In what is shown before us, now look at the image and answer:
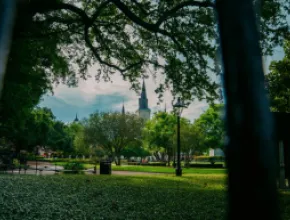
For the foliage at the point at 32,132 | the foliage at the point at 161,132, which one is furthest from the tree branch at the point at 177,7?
the foliage at the point at 161,132

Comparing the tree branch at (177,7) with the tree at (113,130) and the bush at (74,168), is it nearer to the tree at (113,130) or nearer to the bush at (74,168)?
the bush at (74,168)

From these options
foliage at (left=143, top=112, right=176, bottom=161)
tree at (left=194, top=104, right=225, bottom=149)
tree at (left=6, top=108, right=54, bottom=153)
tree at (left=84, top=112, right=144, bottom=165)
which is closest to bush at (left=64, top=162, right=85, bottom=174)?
tree at (left=6, top=108, right=54, bottom=153)

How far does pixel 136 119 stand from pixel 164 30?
38364mm

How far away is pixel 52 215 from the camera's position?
6.61 m

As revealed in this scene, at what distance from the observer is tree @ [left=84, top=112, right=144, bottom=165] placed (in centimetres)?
4806

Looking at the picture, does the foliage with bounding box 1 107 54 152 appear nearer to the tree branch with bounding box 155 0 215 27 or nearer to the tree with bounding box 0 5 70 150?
the tree with bounding box 0 5 70 150

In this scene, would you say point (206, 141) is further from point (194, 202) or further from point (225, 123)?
point (225, 123)

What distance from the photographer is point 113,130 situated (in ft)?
158

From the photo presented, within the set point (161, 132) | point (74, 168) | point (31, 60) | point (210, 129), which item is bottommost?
point (74, 168)

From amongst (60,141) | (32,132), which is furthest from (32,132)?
(60,141)

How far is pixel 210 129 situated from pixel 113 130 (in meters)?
20.5

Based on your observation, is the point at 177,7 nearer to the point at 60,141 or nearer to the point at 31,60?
the point at 31,60

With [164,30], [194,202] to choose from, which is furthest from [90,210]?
[164,30]

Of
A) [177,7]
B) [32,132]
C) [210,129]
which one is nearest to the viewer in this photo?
[177,7]
